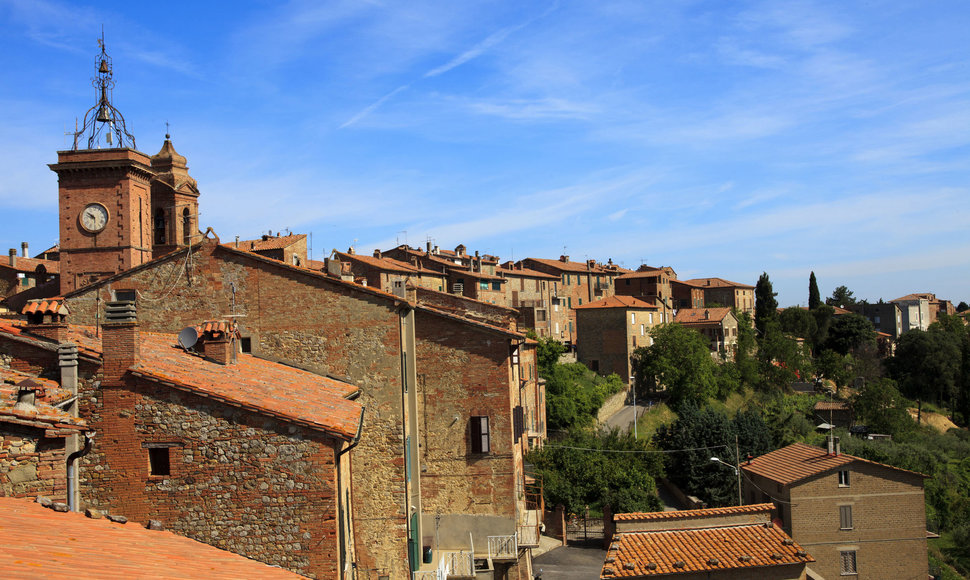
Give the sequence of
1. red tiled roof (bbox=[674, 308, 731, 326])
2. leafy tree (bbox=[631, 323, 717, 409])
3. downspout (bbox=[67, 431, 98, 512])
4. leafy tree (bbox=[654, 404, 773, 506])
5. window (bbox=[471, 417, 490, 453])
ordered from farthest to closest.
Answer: red tiled roof (bbox=[674, 308, 731, 326])
leafy tree (bbox=[631, 323, 717, 409])
leafy tree (bbox=[654, 404, 773, 506])
window (bbox=[471, 417, 490, 453])
downspout (bbox=[67, 431, 98, 512])

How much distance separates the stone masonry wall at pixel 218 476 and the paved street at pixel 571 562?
817 inches

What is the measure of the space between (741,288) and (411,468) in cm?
10275

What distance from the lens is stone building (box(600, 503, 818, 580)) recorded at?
19.0m

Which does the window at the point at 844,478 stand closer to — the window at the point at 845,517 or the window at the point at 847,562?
the window at the point at 845,517

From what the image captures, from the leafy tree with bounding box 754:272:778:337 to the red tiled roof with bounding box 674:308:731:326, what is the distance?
44.8 feet

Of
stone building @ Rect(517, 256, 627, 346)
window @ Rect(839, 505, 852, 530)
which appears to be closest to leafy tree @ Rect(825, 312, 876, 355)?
stone building @ Rect(517, 256, 627, 346)

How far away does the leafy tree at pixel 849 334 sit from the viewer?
101 m

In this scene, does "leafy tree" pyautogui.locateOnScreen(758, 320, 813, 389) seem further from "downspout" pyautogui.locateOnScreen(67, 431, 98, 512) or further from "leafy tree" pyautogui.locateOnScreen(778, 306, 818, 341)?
"downspout" pyautogui.locateOnScreen(67, 431, 98, 512)

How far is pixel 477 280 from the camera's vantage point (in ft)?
250

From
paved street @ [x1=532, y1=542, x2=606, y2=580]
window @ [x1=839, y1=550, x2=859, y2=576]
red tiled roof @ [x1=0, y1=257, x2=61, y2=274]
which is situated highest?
red tiled roof @ [x1=0, y1=257, x2=61, y2=274]

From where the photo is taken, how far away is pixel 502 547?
20969mm

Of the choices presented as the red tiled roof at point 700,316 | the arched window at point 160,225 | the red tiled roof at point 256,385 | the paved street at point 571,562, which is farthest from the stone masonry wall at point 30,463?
the red tiled roof at point 700,316

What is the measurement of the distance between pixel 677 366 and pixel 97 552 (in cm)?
6646

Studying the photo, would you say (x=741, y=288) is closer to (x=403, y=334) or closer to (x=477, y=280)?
(x=477, y=280)
